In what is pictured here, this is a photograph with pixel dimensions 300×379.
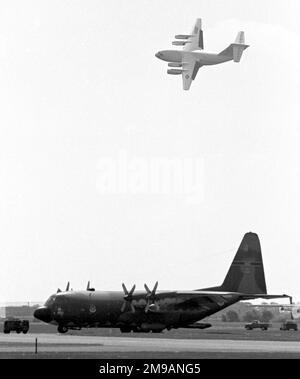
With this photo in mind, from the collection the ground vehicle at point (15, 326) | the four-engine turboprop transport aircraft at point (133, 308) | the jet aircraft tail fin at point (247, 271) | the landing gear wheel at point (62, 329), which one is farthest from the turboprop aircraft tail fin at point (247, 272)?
the ground vehicle at point (15, 326)

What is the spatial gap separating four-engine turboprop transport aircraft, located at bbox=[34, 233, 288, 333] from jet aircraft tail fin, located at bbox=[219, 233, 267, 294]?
3188 millimetres

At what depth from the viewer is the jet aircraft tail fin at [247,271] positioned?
8700cm

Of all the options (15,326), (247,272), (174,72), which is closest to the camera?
(247,272)

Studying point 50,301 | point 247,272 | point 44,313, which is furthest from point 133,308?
point 247,272

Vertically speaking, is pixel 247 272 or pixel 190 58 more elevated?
pixel 190 58

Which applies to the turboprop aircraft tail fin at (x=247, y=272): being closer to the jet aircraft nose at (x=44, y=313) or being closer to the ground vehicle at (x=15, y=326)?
the jet aircraft nose at (x=44, y=313)

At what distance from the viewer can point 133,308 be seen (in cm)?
8031

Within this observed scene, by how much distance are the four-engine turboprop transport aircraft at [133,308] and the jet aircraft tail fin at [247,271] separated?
319cm

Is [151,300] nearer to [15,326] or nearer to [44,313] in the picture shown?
[44,313]

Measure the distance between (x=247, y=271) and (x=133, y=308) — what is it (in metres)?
14.7

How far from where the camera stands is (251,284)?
8738cm
